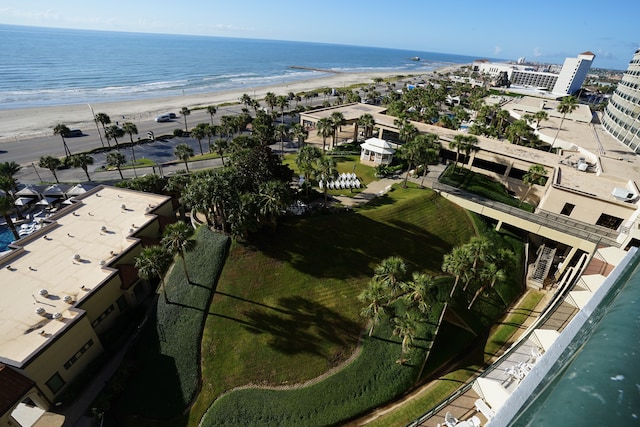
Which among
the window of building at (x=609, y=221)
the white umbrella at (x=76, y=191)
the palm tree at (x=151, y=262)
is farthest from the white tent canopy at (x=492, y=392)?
the white umbrella at (x=76, y=191)

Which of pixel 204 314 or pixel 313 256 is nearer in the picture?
pixel 204 314

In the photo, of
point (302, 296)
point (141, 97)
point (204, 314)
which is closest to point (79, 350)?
point (204, 314)

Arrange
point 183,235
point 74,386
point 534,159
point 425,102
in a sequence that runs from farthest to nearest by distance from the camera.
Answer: point 425,102, point 534,159, point 183,235, point 74,386

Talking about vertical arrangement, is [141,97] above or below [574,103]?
below

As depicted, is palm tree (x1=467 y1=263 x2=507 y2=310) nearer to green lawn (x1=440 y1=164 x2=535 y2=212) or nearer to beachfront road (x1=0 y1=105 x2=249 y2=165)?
green lawn (x1=440 y1=164 x2=535 y2=212)

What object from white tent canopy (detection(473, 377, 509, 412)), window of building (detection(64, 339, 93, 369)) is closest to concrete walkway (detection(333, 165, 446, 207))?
white tent canopy (detection(473, 377, 509, 412))

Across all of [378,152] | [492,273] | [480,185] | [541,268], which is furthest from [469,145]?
[492,273]

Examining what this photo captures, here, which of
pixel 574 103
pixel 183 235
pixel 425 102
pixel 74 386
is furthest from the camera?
pixel 425 102

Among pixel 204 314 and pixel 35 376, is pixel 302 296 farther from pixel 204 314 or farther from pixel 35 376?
pixel 35 376
